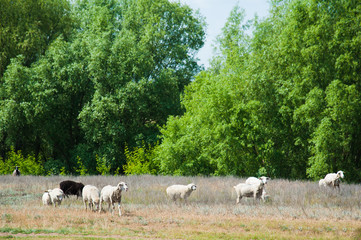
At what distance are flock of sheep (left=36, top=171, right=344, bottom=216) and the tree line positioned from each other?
422 inches

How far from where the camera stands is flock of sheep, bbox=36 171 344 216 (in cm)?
1951

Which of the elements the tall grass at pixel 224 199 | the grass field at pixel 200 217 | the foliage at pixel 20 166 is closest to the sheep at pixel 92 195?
the grass field at pixel 200 217

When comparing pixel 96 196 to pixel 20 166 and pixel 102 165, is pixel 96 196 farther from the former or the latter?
pixel 20 166

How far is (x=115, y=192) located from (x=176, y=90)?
3136 cm

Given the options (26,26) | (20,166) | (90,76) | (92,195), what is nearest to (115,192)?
(92,195)

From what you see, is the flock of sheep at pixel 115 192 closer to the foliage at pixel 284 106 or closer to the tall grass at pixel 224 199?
the tall grass at pixel 224 199

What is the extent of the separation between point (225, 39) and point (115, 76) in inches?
643

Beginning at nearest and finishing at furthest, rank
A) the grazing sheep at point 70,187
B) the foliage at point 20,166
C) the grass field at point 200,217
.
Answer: the grass field at point 200,217, the grazing sheep at point 70,187, the foliage at point 20,166

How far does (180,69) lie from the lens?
53875 millimetres

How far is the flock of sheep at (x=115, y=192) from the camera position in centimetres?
1951

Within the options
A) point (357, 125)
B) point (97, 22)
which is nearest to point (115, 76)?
point (97, 22)

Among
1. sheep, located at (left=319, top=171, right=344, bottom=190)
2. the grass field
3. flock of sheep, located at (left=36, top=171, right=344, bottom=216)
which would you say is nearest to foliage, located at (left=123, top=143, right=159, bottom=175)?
the grass field

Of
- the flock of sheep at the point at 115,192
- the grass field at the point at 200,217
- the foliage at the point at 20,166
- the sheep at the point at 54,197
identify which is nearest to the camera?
the grass field at the point at 200,217

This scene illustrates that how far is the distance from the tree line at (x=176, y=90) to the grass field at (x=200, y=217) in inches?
400
